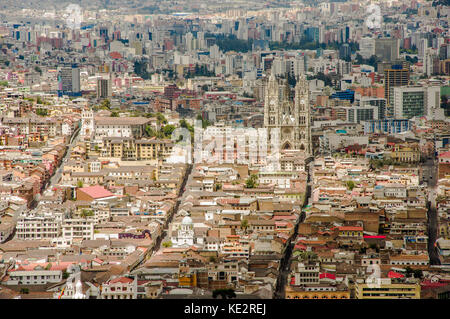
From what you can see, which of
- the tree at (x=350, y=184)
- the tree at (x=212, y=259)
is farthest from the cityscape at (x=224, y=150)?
the tree at (x=350, y=184)

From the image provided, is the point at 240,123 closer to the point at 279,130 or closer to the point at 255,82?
the point at 279,130

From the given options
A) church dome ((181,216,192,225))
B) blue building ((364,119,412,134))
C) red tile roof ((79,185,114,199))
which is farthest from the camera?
blue building ((364,119,412,134))

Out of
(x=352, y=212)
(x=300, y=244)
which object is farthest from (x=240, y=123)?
(x=300, y=244)

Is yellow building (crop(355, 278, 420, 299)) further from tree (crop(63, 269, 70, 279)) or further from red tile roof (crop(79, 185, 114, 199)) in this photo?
red tile roof (crop(79, 185, 114, 199))

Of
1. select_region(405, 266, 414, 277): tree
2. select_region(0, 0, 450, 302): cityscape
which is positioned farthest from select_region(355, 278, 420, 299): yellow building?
select_region(405, 266, 414, 277): tree

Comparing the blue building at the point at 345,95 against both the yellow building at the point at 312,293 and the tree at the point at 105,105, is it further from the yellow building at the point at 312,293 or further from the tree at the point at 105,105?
the yellow building at the point at 312,293

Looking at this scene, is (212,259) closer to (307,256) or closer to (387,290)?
(307,256)

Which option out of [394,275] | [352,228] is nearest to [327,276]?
[394,275]
